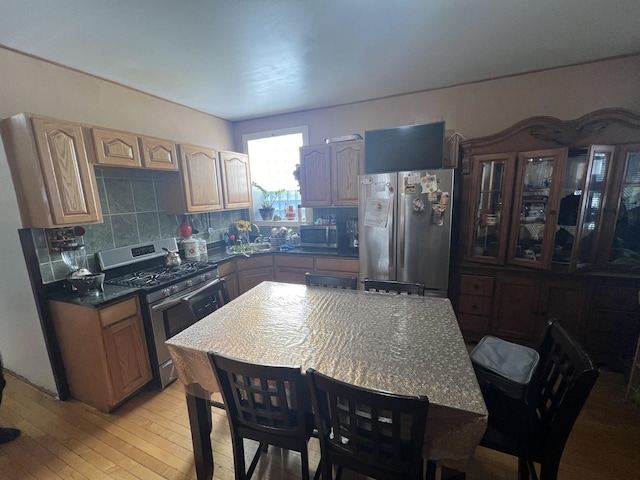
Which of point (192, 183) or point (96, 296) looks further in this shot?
point (192, 183)

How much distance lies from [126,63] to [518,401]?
3.42m

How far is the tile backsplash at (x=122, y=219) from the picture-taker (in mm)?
2037

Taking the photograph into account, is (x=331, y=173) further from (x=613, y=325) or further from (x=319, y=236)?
(x=613, y=325)

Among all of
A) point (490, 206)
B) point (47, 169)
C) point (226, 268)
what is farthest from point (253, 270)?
point (490, 206)

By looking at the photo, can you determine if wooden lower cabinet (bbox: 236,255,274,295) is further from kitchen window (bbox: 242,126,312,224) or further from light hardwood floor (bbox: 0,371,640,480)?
light hardwood floor (bbox: 0,371,640,480)

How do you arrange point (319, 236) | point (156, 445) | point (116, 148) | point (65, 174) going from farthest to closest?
point (319, 236)
point (116, 148)
point (65, 174)
point (156, 445)

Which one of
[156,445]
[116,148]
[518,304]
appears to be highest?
[116,148]

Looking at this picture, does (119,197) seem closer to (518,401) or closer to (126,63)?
(126,63)

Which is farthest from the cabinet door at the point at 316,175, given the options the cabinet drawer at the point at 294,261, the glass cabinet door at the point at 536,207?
the glass cabinet door at the point at 536,207

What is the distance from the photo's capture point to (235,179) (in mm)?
3418

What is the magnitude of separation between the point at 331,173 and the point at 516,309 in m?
2.38

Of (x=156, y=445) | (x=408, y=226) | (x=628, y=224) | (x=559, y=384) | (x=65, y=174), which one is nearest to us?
(x=559, y=384)

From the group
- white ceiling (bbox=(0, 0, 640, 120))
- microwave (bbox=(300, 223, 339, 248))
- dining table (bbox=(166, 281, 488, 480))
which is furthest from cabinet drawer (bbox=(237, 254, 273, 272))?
white ceiling (bbox=(0, 0, 640, 120))

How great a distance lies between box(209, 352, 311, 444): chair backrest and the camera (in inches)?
39.3
